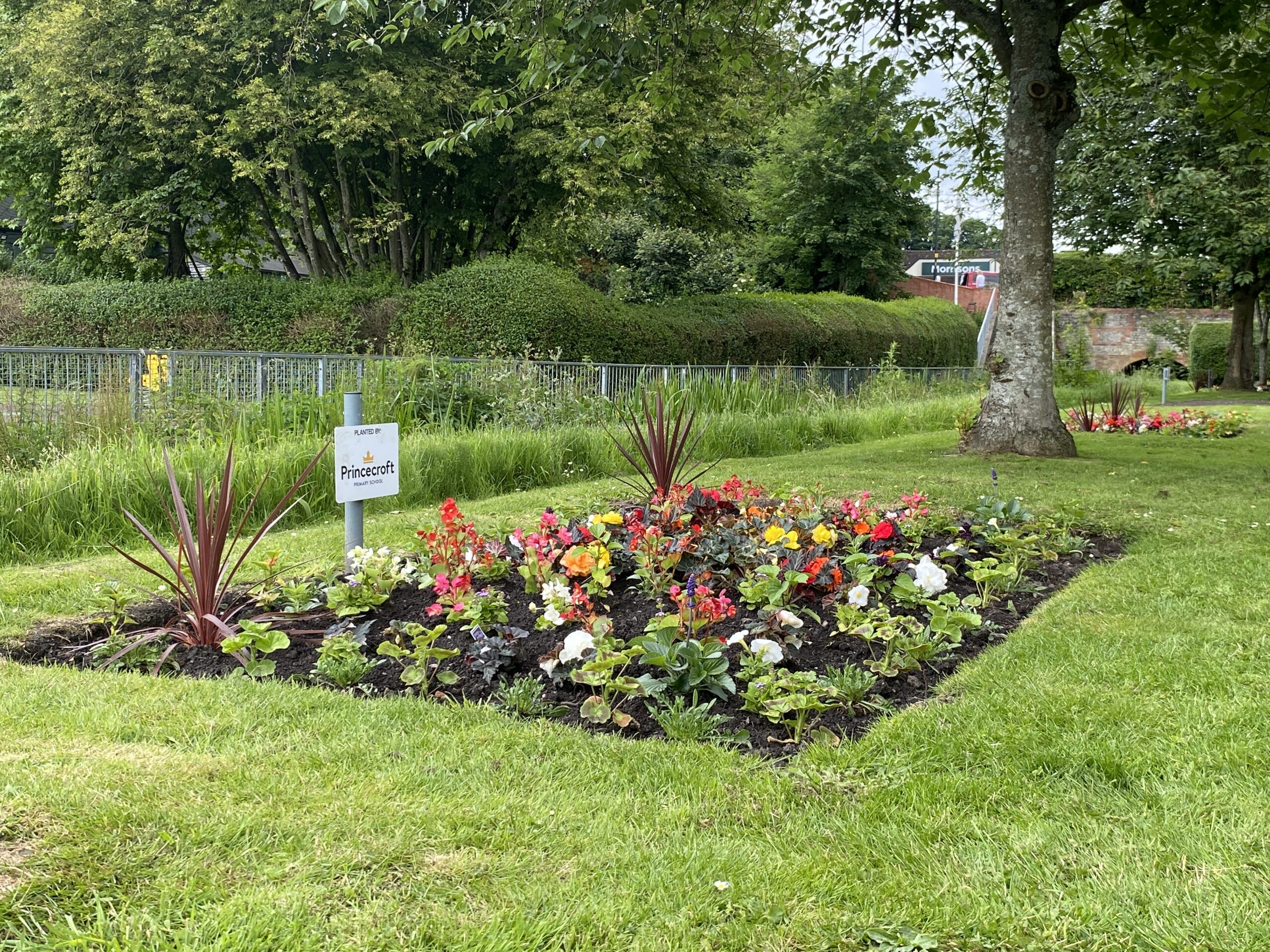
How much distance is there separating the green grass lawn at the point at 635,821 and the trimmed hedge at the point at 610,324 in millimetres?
7889

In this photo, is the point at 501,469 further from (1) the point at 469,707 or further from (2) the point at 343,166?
(2) the point at 343,166

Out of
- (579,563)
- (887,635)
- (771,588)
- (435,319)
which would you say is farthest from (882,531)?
(435,319)

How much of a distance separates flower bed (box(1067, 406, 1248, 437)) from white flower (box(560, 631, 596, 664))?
396 inches

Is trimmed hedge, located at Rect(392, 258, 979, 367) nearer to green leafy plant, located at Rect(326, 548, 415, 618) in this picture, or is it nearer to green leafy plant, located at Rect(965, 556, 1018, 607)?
green leafy plant, located at Rect(326, 548, 415, 618)

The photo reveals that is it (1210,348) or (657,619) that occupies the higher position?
(1210,348)

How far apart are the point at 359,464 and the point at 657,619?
149 cm

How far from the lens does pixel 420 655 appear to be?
2.85 metres

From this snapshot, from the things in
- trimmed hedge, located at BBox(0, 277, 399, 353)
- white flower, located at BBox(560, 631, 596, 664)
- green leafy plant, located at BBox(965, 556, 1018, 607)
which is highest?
trimmed hedge, located at BBox(0, 277, 399, 353)

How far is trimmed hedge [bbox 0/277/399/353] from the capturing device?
15.6 meters

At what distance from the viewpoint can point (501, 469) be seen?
7543 millimetres

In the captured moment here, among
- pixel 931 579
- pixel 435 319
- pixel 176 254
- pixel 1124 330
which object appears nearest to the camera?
pixel 931 579

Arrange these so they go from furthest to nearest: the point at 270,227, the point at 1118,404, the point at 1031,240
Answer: the point at 270,227, the point at 1118,404, the point at 1031,240

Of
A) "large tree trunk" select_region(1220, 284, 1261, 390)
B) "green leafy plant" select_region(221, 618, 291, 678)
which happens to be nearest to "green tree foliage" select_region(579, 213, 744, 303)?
"large tree trunk" select_region(1220, 284, 1261, 390)

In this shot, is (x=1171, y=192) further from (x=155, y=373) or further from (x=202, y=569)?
(x=202, y=569)
